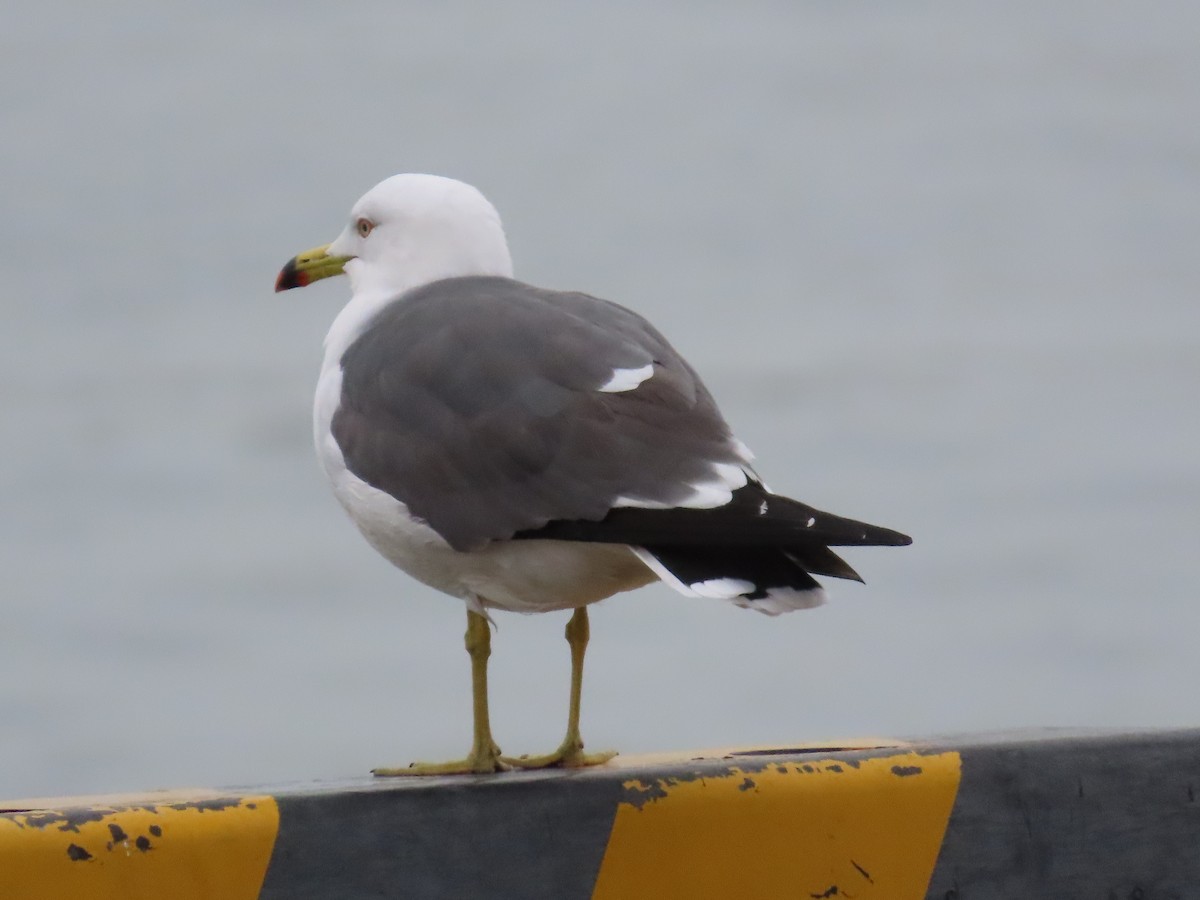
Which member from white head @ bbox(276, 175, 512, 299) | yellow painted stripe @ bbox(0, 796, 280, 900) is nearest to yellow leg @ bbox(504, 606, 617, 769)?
white head @ bbox(276, 175, 512, 299)

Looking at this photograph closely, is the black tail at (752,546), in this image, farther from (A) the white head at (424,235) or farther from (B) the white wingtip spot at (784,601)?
(A) the white head at (424,235)

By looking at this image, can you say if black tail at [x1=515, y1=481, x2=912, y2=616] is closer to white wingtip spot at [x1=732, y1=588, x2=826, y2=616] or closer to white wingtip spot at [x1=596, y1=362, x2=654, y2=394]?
white wingtip spot at [x1=732, y1=588, x2=826, y2=616]

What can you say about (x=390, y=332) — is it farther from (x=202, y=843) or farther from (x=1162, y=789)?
(x=1162, y=789)

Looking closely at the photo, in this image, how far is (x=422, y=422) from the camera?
125 inches

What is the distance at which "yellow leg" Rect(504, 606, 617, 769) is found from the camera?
10.6 ft

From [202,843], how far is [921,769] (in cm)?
93

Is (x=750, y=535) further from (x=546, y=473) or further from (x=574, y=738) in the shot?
(x=574, y=738)

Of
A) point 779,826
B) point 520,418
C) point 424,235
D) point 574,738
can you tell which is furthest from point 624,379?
point 424,235

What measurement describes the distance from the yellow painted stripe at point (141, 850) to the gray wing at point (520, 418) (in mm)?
802

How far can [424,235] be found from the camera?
3861 millimetres

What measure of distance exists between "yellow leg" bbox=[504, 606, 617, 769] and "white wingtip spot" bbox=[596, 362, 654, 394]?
514 millimetres

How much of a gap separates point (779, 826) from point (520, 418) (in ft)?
2.82

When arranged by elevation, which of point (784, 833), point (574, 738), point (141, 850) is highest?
point (141, 850)

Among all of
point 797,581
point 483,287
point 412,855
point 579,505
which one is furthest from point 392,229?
point 412,855
